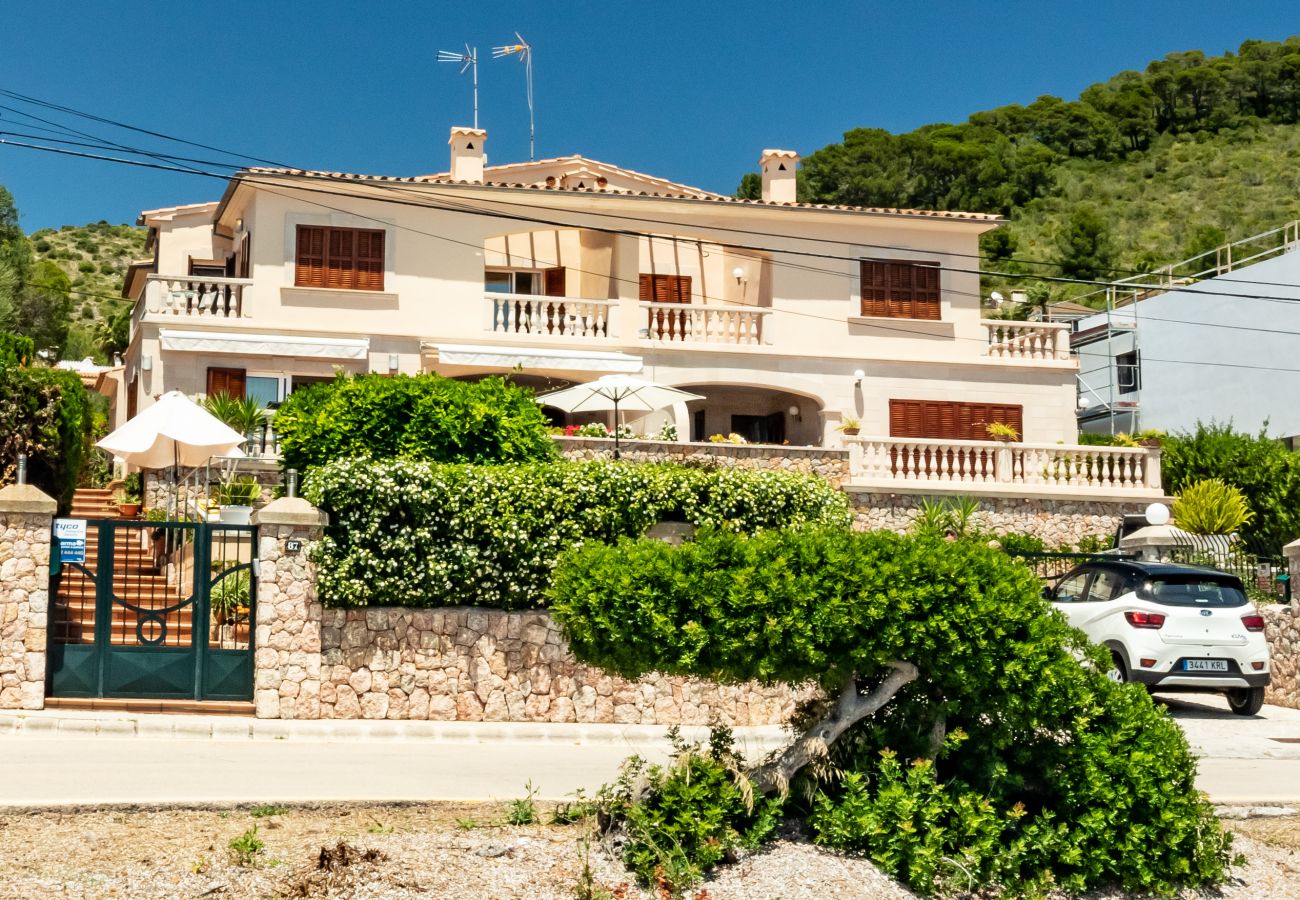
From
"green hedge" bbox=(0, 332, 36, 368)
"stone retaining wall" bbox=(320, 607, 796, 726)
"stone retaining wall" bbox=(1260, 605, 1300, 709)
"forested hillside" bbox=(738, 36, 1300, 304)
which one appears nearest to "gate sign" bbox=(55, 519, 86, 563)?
"stone retaining wall" bbox=(320, 607, 796, 726)

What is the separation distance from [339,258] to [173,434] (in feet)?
34.0

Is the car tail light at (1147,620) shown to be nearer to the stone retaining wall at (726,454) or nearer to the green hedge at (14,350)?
the stone retaining wall at (726,454)

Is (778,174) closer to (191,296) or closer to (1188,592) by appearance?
(191,296)

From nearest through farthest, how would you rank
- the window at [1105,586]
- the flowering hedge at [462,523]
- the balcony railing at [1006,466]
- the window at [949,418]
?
the flowering hedge at [462,523] < the window at [1105,586] < the balcony railing at [1006,466] < the window at [949,418]

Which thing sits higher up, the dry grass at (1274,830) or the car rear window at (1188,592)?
the car rear window at (1188,592)

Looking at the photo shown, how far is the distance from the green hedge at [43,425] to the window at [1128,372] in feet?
93.6

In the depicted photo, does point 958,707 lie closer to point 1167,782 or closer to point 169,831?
point 1167,782

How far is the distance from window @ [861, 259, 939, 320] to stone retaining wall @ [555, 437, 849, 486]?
21.1ft

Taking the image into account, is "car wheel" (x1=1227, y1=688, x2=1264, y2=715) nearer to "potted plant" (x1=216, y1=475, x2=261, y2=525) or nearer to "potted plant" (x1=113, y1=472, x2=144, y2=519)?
"potted plant" (x1=216, y1=475, x2=261, y2=525)

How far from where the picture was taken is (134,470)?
26703 millimetres

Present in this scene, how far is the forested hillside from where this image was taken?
199 ft

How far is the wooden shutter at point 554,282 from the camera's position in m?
31.7

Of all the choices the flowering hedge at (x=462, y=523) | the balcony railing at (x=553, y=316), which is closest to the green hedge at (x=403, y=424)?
the flowering hedge at (x=462, y=523)

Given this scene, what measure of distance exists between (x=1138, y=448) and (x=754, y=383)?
7808 mm
